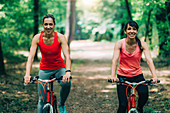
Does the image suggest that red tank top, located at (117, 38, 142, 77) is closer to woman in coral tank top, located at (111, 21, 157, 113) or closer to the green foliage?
woman in coral tank top, located at (111, 21, 157, 113)

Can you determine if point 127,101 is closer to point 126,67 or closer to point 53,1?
point 126,67

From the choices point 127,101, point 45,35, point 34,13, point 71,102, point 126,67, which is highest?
point 34,13

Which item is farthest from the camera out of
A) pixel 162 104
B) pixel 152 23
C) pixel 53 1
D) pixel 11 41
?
pixel 53 1

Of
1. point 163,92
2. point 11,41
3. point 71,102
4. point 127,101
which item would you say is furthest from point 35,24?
point 127,101

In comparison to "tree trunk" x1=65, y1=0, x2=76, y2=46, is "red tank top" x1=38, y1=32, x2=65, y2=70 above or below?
below

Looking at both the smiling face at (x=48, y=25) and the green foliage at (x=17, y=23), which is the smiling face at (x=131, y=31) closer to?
the smiling face at (x=48, y=25)

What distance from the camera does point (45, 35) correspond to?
158 inches

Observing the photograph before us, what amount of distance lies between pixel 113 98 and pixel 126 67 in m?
3.87

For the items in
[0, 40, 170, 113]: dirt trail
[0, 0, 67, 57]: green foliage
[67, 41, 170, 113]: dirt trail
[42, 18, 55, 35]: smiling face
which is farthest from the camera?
[0, 0, 67, 57]: green foliage

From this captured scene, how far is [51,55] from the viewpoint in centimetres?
407

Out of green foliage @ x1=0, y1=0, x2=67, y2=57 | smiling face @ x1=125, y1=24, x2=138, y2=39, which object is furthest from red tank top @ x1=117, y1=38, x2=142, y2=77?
green foliage @ x1=0, y1=0, x2=67, y2=57

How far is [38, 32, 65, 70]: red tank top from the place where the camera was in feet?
13.1

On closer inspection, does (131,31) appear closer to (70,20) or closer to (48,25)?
(48,25)

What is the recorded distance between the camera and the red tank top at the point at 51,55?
3.98 metres
